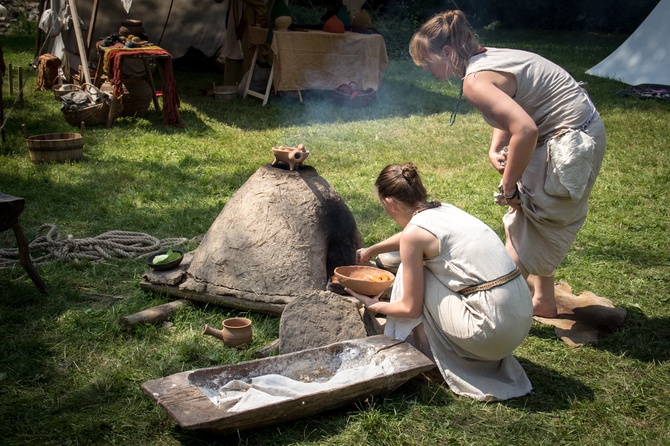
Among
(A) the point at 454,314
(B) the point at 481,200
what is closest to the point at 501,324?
(A) the point at 454,314

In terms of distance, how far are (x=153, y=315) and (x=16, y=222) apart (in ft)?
3.48

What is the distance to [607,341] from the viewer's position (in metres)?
3.98

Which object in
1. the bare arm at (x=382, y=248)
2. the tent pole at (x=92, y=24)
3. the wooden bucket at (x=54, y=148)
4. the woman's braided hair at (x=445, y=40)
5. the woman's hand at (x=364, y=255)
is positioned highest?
the woman's braided hair at (x=445, y=40)

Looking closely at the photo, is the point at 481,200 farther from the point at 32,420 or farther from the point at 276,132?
the point at 32,420

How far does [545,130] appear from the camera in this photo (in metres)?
3.77

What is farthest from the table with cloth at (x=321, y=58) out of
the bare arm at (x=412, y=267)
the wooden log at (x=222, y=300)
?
the bare arm at (x=412, y=267)

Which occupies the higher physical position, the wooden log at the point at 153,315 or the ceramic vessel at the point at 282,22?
the ceramic vessel at the point at 282,22

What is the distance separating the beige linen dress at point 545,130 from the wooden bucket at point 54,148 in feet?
16.8

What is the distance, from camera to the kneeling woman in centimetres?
317

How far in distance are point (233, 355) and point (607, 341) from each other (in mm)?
2174

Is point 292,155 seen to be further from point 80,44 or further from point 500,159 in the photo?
point 80,44

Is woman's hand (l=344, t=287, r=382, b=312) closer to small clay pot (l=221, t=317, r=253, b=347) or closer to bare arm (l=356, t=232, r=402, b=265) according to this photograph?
bare arm (l=356, t=232, r=402, b=265)

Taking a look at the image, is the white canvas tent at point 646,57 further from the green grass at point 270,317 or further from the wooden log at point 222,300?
the wooden log at point 222,300

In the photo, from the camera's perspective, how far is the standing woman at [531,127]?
3.48 m
